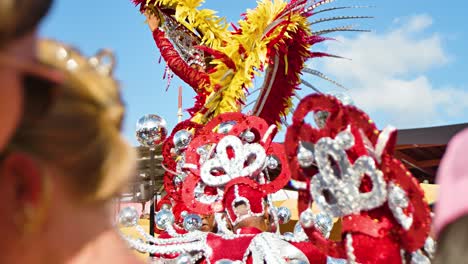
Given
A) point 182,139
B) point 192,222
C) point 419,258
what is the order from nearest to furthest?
1. point 419,258
2. point 192,222
3. point 182,139

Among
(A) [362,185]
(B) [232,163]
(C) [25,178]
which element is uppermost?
(B) [232,163]

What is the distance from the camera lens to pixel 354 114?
5.60 ft

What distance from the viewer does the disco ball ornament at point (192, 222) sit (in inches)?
166

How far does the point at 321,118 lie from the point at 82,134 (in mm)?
1226

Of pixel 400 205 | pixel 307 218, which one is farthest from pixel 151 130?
pixel 400 205

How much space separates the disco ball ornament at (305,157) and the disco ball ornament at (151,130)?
274cm

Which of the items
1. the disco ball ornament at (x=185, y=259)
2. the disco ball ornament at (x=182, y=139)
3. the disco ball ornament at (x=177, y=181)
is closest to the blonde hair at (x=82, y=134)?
the disco ball ornament at (x=185, y=259)

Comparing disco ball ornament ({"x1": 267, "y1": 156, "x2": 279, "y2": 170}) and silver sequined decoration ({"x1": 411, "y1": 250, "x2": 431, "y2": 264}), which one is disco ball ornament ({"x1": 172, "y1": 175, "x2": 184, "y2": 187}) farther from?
silver sequined decoration ({"x1": 411, "y1": 250, "x2": 431, "y2": 264})

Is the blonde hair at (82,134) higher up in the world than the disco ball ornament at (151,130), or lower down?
lower down

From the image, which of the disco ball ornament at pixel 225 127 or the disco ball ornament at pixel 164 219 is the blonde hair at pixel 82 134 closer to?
the disco ball ornament at pixel 225 127

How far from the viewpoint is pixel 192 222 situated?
4.23 m

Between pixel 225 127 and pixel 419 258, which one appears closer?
pixel 419 258

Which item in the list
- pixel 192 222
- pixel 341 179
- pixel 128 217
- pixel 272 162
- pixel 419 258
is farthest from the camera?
pixel 192 222

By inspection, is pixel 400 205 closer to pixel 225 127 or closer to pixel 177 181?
pixel 225 127
